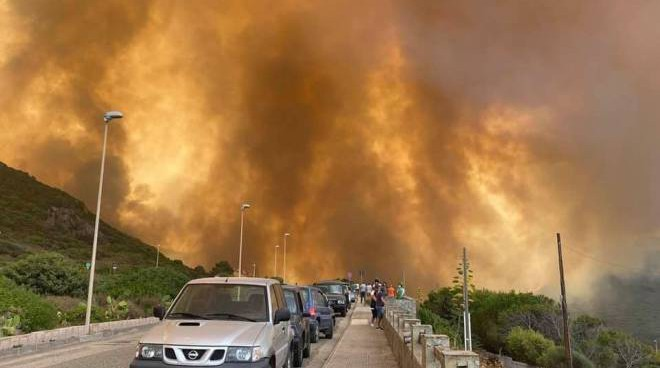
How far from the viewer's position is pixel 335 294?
3381 centimetres

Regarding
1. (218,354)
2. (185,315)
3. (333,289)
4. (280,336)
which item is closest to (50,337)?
(185,315)

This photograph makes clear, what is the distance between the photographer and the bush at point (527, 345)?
51281 millimetres

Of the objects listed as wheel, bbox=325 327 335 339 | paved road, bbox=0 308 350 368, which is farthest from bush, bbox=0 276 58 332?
wheel, bbox=325 327 335 339

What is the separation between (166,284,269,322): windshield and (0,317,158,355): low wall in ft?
31.5

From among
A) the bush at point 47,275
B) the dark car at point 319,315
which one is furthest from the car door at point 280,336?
the bush at point 47,275

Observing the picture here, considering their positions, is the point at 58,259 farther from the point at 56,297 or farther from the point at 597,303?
the point at 597,303

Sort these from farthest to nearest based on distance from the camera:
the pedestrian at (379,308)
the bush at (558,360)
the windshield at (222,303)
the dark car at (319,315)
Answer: the bush at (558,360), the pedestrian at (379,308), the dark car at (319,315), the windshield at (222,303)

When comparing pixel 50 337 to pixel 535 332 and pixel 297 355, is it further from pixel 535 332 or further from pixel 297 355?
pixel 535 332

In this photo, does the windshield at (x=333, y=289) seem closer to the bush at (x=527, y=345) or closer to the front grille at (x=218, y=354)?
the bush at (x=527, y=345)

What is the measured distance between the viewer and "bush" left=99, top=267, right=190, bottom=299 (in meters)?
33.6

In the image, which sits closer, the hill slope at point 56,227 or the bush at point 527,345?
the bush at point 527,345

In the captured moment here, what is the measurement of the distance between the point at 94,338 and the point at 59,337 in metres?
1.76

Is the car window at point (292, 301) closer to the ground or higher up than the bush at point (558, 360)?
higher up

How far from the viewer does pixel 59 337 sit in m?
18.4
